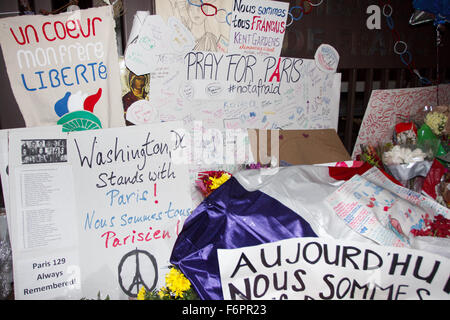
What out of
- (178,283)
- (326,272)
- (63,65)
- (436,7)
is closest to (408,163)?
(326,272)

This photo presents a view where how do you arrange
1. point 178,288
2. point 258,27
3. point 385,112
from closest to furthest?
1. point 178,288
2. point 258,27
3. point 385,112

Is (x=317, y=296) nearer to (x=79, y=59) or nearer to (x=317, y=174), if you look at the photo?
(x=317, y=174)

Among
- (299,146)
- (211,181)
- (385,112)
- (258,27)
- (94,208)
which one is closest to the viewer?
(94,208)

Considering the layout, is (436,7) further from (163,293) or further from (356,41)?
(163,293)

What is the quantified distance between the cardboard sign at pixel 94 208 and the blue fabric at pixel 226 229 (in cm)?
Result: 24

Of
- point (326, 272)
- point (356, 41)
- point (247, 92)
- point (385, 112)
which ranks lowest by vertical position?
point (326, 272)

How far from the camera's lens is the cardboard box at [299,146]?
1513mm

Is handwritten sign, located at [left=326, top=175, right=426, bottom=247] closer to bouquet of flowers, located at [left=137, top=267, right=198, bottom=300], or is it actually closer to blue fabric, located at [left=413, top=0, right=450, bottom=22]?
bouquet of flowers, located at [left=137, top=267, right=198, bottom=300]

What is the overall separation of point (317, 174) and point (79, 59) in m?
1.05

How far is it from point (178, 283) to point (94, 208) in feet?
1.49

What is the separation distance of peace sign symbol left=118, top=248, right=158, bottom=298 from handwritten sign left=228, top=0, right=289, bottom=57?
3.28ft

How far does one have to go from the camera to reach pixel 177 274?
1.09 meters

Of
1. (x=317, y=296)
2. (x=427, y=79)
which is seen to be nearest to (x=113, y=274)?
(x=317, y=296)

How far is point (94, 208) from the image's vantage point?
118 cm
